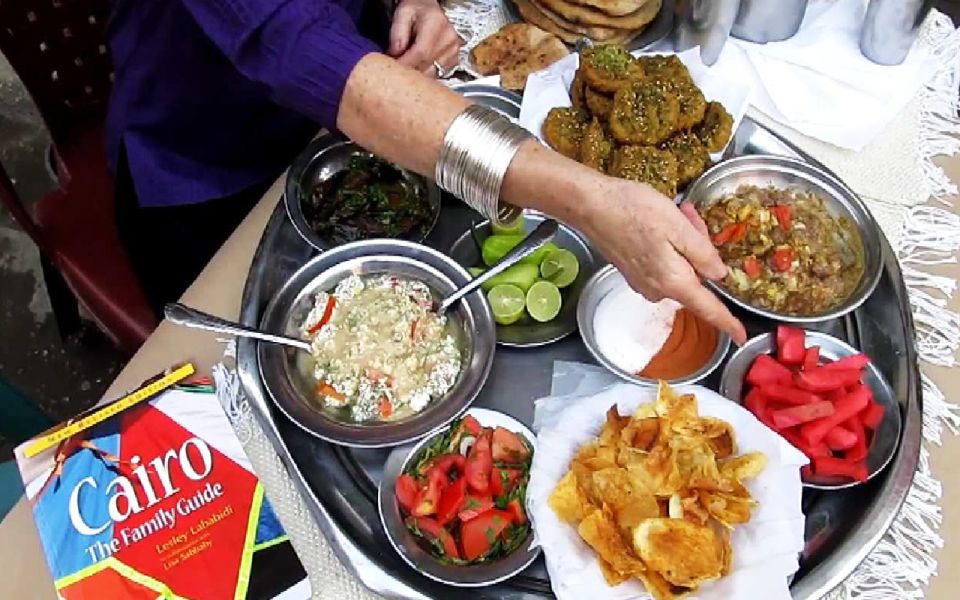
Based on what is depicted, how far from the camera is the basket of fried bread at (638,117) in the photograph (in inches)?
72.0

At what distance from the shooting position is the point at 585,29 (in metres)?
2.08

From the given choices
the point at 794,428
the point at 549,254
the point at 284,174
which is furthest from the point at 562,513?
the point at 284,174

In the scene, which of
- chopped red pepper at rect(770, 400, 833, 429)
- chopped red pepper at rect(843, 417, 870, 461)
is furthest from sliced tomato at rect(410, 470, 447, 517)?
chopped red pepper at rect(843, 417, 870, 461)

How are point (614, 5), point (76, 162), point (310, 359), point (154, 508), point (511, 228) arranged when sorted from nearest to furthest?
point (154, 508) < point (310, 359) < point (511, 228) < point (614, 5) < point (76, 162)

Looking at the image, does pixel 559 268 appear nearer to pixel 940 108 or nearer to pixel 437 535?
pixel 437 535

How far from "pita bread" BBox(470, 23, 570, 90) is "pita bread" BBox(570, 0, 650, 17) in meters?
0.10

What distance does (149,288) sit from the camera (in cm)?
202

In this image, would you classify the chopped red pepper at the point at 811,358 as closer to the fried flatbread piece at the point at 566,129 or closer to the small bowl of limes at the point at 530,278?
the small bowl of limes at the point at 530,278

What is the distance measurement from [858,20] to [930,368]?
0.89m

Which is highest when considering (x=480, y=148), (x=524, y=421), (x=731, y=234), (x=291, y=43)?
(x=291, y=43)

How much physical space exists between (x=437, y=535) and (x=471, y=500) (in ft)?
0.24

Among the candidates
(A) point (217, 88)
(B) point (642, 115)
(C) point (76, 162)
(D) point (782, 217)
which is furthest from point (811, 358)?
(C) point (76, 162)

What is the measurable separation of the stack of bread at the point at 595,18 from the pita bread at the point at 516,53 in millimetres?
32

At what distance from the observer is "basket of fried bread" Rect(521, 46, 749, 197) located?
183 centimetres
